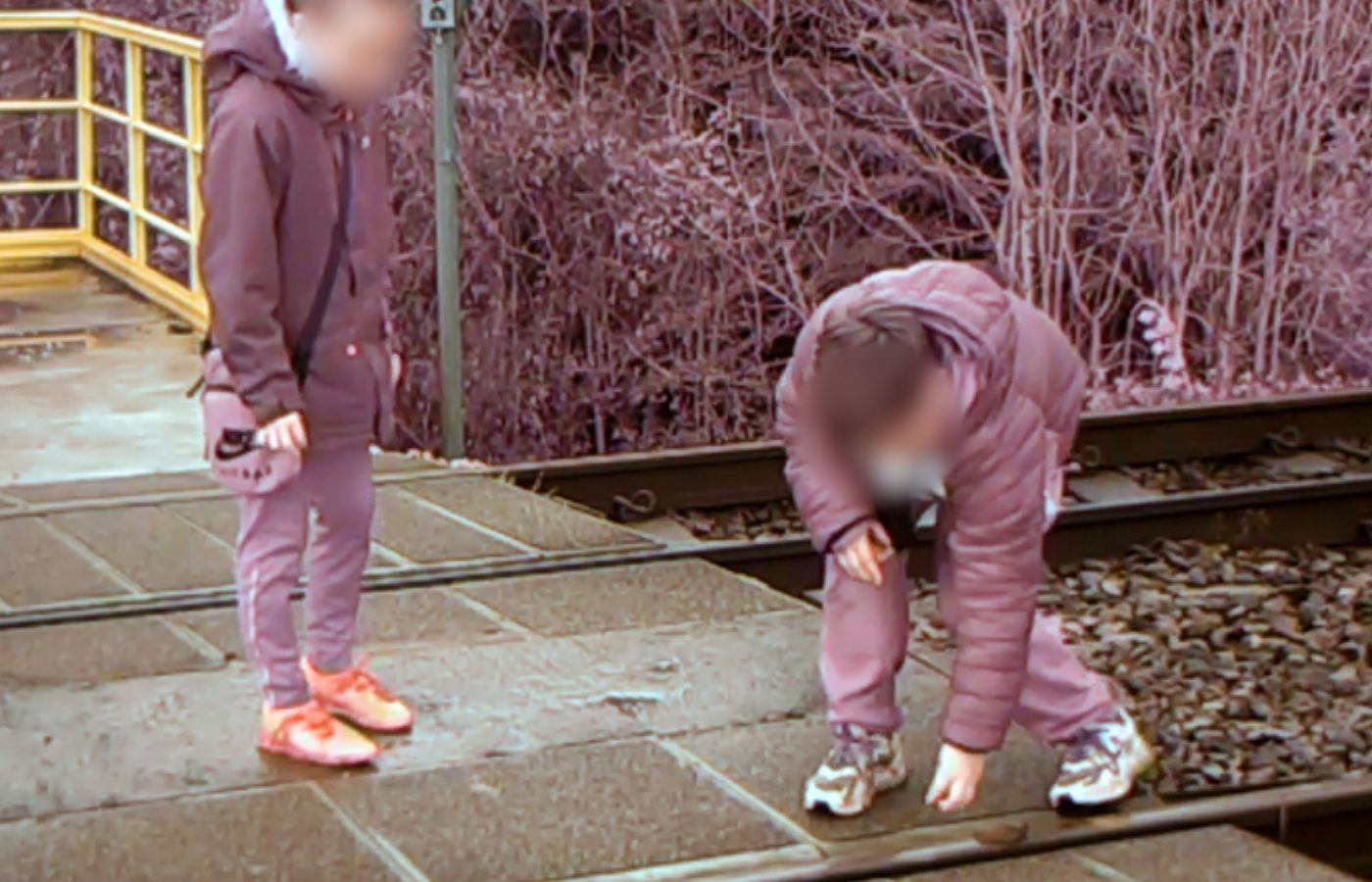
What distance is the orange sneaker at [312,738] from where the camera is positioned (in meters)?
4.80

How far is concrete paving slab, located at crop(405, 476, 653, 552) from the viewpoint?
6.91m

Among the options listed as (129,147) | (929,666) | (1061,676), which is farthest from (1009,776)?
(129,147)

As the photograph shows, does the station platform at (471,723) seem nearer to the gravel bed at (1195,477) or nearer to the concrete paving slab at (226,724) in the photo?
the concrete paving slab at (226,724)

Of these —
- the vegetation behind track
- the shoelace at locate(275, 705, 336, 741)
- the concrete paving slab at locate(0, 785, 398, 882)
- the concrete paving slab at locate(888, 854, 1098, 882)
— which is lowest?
the vegetation behind track

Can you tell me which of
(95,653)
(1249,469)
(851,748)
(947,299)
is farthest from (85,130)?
(947,299)

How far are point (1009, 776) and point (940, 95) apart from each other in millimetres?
10791

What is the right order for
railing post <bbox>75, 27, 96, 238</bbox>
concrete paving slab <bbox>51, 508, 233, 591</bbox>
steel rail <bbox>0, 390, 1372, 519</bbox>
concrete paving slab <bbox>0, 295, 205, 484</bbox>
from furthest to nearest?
railing post <bbox>75, 27, 96, 238</bbox>
concrete paving slab <bbox>0, 295, 205, 484</bbox>
steel rail <bbox>0, 390, 1372, 519</bbox>
concrete paving slab <bbox>51, 508, 233, 591</bbox>

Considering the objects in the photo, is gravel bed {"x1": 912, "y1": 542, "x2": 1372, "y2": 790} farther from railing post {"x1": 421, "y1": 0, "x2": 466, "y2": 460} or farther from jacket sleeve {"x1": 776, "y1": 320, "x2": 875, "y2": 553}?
railing post {"x1": 421, "y1": 0, "x2": 466, "y2": 460}

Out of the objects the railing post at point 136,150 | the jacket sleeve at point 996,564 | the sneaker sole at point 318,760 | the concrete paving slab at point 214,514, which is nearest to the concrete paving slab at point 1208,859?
the jacket sleeve at point 996,564


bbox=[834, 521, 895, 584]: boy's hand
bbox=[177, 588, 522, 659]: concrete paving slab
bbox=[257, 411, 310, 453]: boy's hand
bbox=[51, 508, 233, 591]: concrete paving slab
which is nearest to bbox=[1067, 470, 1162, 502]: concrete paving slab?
bbox=[177, 588, 522, 659]: concrete paving slab

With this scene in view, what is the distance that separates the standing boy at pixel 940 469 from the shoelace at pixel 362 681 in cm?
108

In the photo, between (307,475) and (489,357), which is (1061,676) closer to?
(307,475)

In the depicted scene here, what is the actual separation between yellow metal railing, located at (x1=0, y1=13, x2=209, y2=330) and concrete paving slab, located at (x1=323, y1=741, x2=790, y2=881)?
5803 millimetres

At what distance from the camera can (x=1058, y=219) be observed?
14695 mm
